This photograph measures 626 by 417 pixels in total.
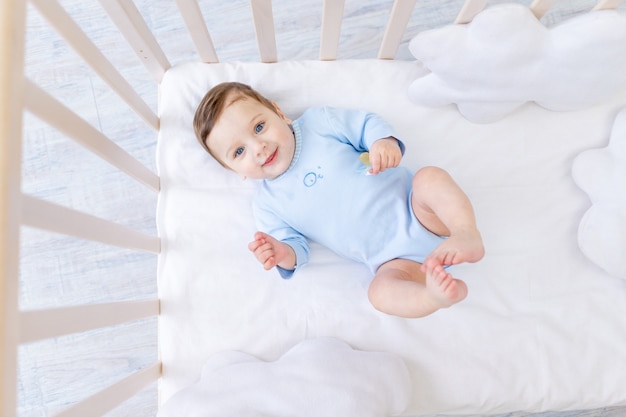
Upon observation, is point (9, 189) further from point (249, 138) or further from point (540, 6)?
point (540, 6)

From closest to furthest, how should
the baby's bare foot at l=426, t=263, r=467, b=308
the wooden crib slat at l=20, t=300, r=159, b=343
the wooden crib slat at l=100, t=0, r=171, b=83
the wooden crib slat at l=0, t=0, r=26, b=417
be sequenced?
the wooden crib slat at l=0, t=0, r=26, b=417 < the wooden crib slat at l=20, t=300, r=159, b=343 < the baby's bare foot at l=426, t=263, r=467, b=308 < the wooden crib slat at l=100, t=0, r=171, b=83

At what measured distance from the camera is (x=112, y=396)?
2.59 feet

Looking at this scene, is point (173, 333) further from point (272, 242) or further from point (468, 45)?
point (468, 45)

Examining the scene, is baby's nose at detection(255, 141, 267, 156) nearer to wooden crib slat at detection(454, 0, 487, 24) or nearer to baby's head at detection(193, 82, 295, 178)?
baby's head at detection(193, 82, 295, 178)

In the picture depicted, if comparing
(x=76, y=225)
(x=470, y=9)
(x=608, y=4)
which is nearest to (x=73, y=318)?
(x=76, y=225)

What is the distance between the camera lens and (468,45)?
2.95ft

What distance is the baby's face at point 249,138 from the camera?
915mm

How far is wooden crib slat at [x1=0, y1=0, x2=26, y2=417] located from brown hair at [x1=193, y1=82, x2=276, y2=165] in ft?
1.32

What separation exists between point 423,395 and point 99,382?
74cm

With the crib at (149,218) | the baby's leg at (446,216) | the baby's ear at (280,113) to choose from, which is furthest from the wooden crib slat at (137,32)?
the baby's leg at (446,216)

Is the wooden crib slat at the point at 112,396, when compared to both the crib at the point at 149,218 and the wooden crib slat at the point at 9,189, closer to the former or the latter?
the crib at the point at 149,218

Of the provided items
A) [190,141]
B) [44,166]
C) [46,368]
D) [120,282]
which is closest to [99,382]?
[46,368]

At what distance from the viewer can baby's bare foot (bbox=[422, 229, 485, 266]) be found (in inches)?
30.4

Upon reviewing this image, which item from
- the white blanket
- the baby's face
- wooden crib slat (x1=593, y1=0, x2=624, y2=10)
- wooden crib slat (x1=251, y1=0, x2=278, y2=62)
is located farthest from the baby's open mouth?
wooden crib slat (x1=593, y1=0, x2=624, y2=10)
